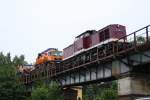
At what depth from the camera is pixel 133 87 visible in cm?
3281

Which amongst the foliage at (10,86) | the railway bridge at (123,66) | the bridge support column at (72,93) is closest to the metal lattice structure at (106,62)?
the railway bridge at (123,66)

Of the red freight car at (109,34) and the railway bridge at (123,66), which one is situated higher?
the red freight car at (109,34)

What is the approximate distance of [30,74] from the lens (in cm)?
5738

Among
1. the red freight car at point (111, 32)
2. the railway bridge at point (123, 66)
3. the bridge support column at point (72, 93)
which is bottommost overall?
the bridge support column at point (72, 93)

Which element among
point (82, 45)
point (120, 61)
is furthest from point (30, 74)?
point (120, 61)

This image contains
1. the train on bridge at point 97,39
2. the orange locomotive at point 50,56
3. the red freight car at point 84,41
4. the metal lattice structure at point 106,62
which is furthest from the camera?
the orange locomotive at point 50,56

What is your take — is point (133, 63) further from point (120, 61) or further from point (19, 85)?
point (19, 85)

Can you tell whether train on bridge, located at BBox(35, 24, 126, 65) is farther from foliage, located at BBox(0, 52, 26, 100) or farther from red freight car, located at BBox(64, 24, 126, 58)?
foliage, located at BBox(0, 52, 26, 100)

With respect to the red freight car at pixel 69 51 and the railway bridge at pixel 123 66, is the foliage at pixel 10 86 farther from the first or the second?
the railway bridge at pixel 123 66

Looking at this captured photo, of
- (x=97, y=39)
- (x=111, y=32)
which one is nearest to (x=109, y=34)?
(x=111, y=32)

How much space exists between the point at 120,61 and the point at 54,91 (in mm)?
15098

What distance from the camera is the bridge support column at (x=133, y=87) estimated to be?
1287 inches

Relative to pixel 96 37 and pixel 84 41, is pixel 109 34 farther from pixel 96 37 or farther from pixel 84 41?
pixel 84 41

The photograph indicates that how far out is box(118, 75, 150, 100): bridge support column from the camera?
32688mm
